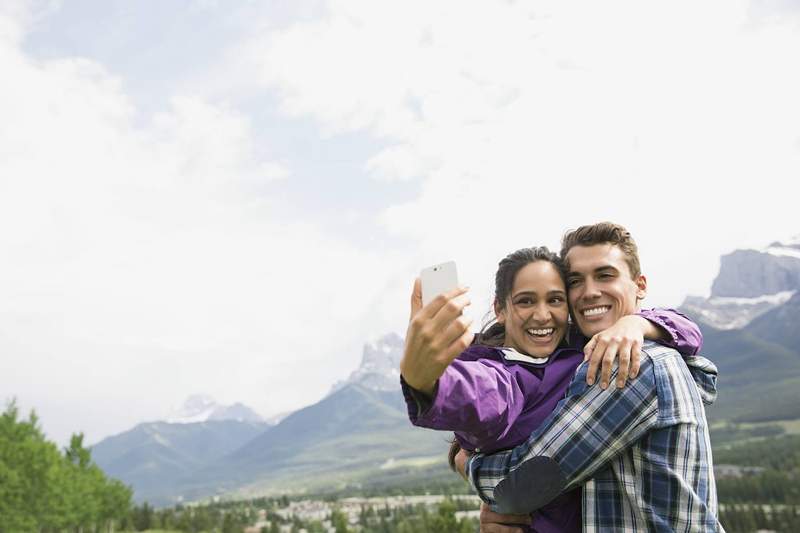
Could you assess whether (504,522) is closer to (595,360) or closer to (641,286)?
(595,360)

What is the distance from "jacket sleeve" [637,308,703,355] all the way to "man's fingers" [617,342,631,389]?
339 mm

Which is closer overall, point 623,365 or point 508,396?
point 623,365

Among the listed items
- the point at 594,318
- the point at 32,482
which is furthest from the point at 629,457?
the point at 32,482

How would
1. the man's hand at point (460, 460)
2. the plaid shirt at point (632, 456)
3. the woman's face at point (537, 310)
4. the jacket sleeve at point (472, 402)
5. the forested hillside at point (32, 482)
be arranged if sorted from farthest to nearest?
the forested hillside at point (32, 482) → the man's hand at point (460, 460) → the woman's face at point (537, 310) → the plaid shirt at point (632, 456) → the jacket sleeve at point (472, 402)

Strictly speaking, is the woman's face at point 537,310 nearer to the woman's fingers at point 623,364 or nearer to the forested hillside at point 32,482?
the woman's fingers at point 623,364

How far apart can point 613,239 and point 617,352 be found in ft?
2.99

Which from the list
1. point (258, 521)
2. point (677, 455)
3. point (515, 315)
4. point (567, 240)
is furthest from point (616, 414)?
point (258, 521)

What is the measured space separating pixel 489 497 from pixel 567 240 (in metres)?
1.42

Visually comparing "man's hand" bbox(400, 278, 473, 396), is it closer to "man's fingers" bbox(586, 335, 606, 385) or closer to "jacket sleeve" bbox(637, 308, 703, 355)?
"man's fingers" bbox(586, 335, 606, 385)

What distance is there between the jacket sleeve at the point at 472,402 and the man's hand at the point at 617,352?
1.14ft

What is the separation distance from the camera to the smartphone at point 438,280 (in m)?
2.18

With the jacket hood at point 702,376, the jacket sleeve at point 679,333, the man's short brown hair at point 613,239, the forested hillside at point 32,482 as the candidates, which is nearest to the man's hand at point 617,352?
the jacket sleeve at point 679,333

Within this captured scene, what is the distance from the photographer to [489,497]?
115 inches

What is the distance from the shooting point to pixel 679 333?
2914 mm
